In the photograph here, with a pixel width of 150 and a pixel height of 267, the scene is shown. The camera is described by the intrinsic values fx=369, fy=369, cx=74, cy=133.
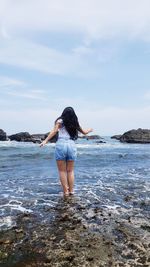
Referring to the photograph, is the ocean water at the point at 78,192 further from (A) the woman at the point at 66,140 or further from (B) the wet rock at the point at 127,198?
(A) the woman at the point at 66,140

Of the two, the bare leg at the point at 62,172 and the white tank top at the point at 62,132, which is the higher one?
the white tank top at the point at 62,132

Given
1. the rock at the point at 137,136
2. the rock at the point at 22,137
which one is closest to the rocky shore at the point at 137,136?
the rock at the point at 137,136

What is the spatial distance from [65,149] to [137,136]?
55793 millimetres

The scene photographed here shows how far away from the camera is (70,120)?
9242 millimetres

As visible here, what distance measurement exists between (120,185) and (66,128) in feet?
11.2

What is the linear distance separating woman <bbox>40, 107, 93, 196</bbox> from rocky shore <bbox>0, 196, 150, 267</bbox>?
173cm

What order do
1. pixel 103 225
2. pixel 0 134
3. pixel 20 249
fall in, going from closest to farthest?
pixel 20 249 < pixel 103 225 < pixel 0 134

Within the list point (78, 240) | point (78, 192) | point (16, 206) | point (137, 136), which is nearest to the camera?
point (78, 240)

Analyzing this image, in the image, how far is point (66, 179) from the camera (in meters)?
9.48

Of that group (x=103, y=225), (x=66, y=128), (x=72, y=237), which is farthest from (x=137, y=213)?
(x=66, y=128)

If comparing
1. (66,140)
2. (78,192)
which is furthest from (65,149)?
(78,192)

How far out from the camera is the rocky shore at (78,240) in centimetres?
491

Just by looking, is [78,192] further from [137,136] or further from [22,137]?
[22,137]

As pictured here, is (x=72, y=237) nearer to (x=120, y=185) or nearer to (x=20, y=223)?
(x=20, y=223)
